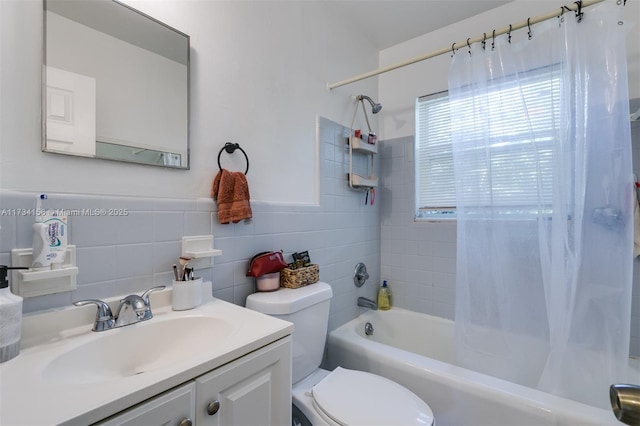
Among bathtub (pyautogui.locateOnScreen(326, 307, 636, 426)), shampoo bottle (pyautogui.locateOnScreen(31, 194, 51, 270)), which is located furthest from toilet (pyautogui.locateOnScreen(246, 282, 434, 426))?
shampoo bottle (pyautogui.locateOnScreen(31, 194, 51, 270))

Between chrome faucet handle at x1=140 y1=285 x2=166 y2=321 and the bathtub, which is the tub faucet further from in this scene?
chrome faucet handle at x1=140 y1=285 x2=166 y2=321

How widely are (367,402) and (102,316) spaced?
37.7 inches

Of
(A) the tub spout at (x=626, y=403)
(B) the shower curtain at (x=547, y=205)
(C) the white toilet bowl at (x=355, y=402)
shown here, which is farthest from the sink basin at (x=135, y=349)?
(B) the shower curtain at (x=547, y=205)

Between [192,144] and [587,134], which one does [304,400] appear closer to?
[192,144]

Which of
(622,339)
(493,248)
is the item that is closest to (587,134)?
(493,248)

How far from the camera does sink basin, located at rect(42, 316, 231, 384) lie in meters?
0.69

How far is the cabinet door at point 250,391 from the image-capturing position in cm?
66

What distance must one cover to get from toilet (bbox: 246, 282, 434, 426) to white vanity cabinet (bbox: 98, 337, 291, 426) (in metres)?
0.28

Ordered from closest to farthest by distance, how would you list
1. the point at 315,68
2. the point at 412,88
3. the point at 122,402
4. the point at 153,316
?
the point at 122,402, the point at 153,316, the point at 315,68, the point at 412,88

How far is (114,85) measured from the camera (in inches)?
37.2

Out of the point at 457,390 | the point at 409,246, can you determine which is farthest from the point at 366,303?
the point at 457,390

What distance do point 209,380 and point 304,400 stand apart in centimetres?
67

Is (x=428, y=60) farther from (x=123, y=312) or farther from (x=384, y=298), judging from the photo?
(x=123, y=312)

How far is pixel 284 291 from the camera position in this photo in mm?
1303
